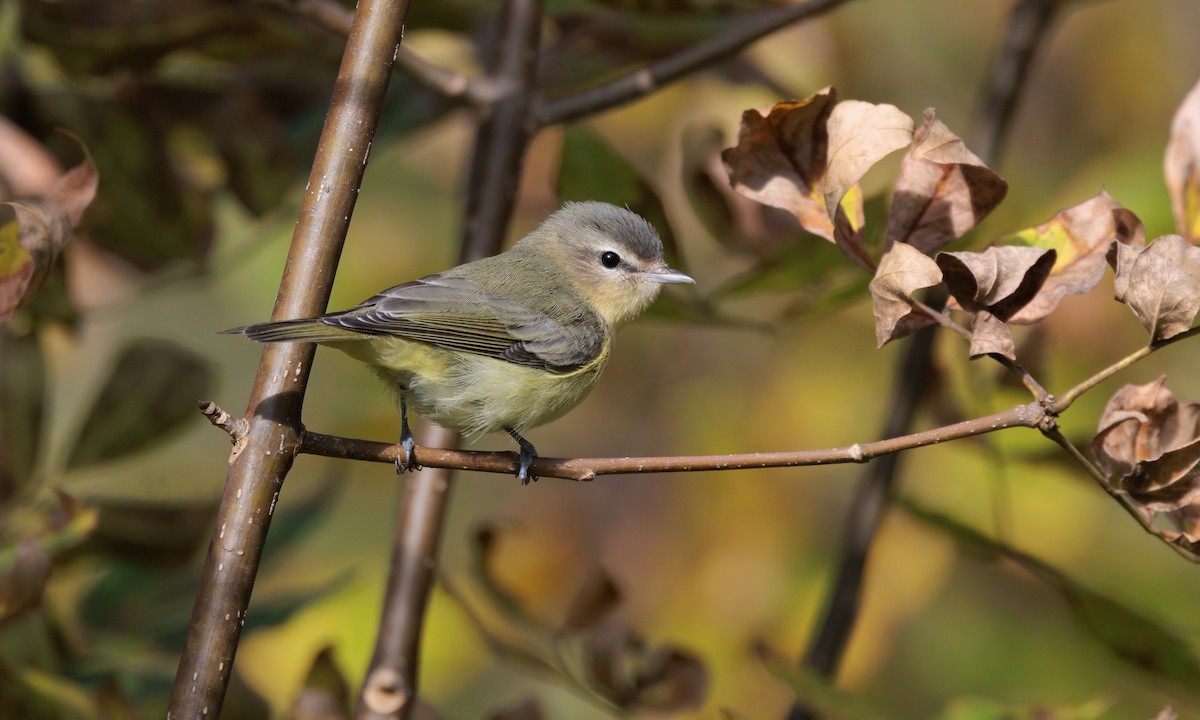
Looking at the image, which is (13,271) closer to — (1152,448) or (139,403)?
(139,403)

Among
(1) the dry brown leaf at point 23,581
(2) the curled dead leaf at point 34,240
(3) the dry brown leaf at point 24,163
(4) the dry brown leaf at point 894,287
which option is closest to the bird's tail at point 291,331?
(2) the curled dead leaf at point 34,240

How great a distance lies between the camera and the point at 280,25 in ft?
7.68

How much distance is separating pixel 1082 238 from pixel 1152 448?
0.87 feet

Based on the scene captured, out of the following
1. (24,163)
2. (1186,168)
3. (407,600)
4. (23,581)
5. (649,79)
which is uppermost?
(649,79)

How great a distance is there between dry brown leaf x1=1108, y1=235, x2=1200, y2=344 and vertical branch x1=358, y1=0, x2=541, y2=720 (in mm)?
1091

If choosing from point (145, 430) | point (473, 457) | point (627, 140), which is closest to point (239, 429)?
point (473, 457)

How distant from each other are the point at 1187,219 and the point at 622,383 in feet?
8.58

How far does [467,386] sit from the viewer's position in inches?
92.9

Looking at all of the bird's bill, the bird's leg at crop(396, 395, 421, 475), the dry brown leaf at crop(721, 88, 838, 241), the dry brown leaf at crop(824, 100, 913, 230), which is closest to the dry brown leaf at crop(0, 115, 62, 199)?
the bird's leg at crop(396, 395, 421, 475)

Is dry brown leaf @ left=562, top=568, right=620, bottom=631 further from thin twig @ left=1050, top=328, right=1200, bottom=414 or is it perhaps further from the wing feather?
thin twig @ left=1050, top=328, right=1200, bottom=414

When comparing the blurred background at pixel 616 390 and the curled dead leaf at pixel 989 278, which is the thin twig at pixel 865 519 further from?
the curled dead leaf at pixel 989 278

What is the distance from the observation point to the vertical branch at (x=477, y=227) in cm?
191

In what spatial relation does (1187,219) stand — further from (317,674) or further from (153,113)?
(153,113)

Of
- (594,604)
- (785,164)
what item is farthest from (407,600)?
(785,164)
